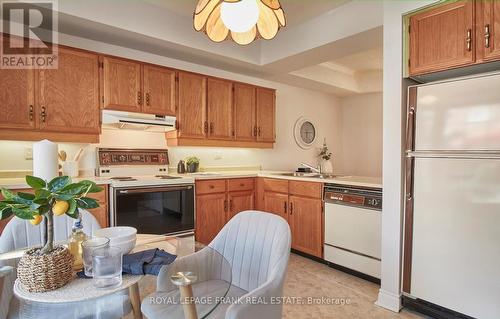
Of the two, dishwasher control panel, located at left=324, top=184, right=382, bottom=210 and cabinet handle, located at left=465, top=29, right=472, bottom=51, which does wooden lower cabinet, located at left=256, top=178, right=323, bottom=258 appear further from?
cabinet handle, located at left=465, top=29, right=472, bottom=51

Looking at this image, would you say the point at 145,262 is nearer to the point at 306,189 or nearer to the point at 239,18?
the point at 239,18

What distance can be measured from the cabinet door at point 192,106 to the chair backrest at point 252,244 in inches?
77.6

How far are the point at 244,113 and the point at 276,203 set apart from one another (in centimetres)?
129

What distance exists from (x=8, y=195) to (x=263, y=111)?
11.0ft

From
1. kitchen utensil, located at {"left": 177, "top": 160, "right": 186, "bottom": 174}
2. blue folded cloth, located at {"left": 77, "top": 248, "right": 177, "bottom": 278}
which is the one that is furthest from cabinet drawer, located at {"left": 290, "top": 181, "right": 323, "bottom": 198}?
blue folded cloth, located at {"left": 77, "top": 248, "right": 177, "bottom": 278}

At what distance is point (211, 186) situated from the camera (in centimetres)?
322

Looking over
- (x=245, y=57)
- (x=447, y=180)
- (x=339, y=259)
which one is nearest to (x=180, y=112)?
(x=245, y=57)

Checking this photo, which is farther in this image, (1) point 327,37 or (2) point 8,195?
(1) point 327,37

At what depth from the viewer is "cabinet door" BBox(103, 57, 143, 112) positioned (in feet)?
9.06

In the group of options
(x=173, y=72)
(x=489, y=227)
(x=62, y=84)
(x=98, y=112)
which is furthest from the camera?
(x=173, y=72)


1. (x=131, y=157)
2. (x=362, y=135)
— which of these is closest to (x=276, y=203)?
(x=131, y=157)

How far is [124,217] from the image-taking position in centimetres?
259

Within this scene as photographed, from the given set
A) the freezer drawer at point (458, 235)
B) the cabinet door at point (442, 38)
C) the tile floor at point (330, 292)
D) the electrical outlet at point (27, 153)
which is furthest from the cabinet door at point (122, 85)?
the freezer drawer at point (458, 235)

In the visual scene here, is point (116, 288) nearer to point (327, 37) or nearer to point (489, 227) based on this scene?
point (489, 227)
